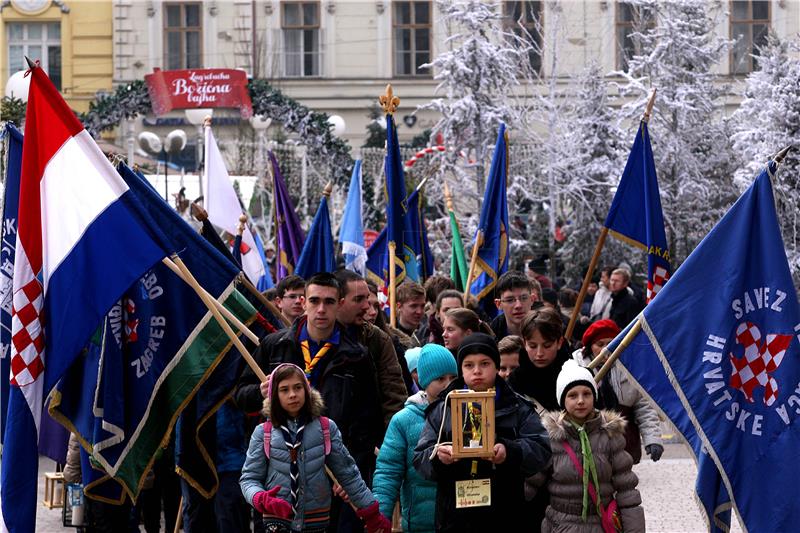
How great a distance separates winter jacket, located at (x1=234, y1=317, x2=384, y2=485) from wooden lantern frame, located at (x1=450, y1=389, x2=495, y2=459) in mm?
1583

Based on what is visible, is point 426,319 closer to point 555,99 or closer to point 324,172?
point 324,172

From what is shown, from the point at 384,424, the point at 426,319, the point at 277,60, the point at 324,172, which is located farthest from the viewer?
the point at 277,60

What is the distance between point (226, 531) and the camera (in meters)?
9.16

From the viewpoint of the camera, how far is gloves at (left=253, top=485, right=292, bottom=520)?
721cm

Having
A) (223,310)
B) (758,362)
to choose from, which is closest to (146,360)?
(223,310)

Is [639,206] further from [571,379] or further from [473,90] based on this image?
[473,90]

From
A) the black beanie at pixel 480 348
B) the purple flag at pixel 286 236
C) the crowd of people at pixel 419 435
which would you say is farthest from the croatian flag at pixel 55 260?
the purple flag at pixel 286 236

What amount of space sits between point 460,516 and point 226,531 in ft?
8.27

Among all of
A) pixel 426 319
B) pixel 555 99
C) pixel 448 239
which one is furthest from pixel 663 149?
pixel 426 319

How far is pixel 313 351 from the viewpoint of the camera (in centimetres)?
833

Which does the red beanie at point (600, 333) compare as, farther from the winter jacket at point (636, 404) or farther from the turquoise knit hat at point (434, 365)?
the turquoise knit hat at point (434, 365)

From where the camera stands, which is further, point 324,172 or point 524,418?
point 324,172

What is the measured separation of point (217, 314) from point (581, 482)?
6.85 feet

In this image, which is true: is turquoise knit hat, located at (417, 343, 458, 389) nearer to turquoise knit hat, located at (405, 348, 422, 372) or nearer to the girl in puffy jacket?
the girl in puffy jacket
